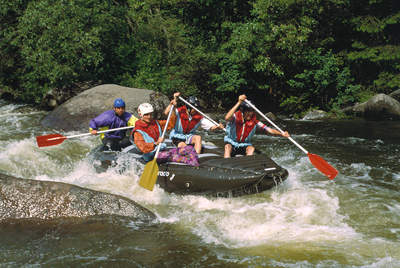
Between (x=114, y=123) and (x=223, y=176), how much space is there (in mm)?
2393

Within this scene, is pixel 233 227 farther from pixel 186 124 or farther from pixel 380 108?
pixel 380 108

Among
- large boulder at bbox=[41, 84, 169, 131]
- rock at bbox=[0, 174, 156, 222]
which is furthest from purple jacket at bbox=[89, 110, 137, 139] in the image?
large boulder at bbox=[41, 84, 169, 131]

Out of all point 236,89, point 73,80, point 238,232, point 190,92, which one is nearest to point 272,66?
point 236,89

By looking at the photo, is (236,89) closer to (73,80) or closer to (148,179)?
(73,80)

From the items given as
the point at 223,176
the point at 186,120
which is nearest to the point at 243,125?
the point at 186,120

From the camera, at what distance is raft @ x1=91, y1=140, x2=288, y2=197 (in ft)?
18.1

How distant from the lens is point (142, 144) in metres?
5.97

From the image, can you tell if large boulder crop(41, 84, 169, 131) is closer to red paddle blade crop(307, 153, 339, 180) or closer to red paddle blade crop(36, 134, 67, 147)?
red paddle blade crop(36, 134, 67, 147)

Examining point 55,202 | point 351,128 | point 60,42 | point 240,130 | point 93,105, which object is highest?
point 60,42

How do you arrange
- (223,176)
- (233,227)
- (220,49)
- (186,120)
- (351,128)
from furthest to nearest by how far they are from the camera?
(220,49), (351,128), (186,120), (223,176), (233,227)

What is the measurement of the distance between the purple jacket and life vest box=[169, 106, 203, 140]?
777mm

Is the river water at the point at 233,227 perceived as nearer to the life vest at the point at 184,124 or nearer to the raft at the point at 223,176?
the raft at the point at 223,176

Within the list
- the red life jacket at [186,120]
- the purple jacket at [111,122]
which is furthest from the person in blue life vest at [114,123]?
the red life jacket at [186,120]

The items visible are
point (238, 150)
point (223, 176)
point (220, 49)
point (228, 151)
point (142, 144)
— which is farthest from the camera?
point (220, 49)
